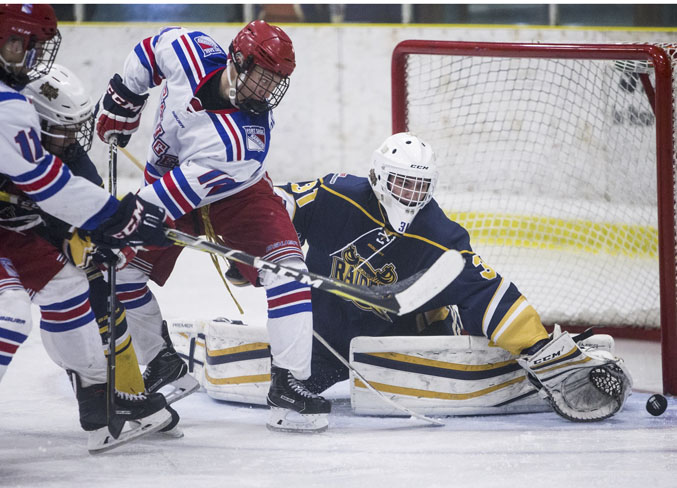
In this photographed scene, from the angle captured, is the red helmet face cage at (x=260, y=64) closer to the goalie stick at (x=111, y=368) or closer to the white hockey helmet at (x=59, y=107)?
the white hockey helmet at (x=59, y=107)

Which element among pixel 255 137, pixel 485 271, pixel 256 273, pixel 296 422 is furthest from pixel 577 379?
pixel 255 137

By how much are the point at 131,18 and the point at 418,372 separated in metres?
4.14

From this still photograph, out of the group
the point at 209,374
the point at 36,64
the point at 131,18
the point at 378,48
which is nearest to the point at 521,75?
the point at 378,48

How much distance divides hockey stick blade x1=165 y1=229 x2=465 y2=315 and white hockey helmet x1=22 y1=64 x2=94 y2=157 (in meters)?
0.33

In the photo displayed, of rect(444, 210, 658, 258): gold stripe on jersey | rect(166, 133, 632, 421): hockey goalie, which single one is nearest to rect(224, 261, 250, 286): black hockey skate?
rect(166, 133, 632, 421): hockey goalie

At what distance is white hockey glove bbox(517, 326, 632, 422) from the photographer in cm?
251

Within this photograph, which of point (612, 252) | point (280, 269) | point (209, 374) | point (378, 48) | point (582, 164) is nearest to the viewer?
point (280, 269)

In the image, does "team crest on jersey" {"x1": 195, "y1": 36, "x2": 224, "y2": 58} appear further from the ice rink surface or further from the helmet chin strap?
the ice rink surface

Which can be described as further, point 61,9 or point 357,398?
point 61,9

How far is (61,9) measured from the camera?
19.4ft

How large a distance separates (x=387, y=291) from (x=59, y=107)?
0.93m

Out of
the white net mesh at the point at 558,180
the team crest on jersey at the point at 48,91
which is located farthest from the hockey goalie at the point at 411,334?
the white net mesh at the point at 558,180

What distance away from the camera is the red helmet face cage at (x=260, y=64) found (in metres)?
2.30

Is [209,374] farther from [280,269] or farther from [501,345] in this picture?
[501,345]
